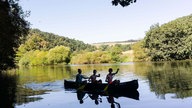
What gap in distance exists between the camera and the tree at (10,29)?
109 ft

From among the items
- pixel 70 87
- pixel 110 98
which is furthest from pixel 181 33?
pixel 110 98

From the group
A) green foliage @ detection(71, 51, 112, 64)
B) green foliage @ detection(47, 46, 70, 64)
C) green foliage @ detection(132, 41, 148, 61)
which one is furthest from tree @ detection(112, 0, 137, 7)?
green foliage @ detection(47, 46, 70, 64)

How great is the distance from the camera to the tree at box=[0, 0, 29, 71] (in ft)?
109

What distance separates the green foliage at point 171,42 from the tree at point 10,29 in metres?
78.7

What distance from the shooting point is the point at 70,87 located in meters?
35.5

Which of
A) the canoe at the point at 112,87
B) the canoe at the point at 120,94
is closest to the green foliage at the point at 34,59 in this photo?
the canoe at the point at 112,87

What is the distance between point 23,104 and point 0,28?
9.74m

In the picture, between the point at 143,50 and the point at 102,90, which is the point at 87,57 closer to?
the point at 143,50

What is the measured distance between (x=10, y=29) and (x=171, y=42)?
87.9m

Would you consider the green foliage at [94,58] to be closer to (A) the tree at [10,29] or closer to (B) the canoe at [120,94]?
(A) the tree at [10,29]

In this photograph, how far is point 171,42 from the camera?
385 feet

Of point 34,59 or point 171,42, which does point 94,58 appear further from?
point 171,42

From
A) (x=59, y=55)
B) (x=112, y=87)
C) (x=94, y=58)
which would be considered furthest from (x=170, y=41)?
(x=112, y=87)

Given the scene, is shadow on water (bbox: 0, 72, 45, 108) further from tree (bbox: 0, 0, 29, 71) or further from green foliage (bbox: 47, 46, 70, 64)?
green foliage (bbox: 47, 46, 70, 64)
